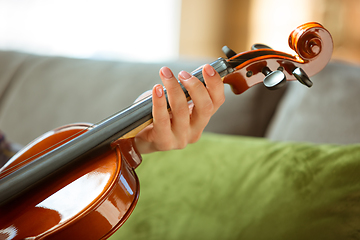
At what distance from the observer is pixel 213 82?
0.55 metres

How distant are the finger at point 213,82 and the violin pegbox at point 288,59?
0.03 m

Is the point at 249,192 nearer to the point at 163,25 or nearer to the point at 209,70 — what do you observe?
the point at 209,70

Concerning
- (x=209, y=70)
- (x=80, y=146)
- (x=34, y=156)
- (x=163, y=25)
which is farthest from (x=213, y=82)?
(x=163, y=25)

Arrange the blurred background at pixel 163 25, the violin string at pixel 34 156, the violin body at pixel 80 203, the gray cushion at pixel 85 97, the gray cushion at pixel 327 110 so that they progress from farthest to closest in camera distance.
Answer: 1. the blurred background at pixel 163 25
2. the gray cushion at pixel 85 97
3. the gray cushion at pixel 327 110
4. the violin string at pixel 34 156
5. the violin body at pixel 80 203

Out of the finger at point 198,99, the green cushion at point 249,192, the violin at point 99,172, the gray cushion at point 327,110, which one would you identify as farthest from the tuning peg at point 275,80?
the gray cushion at point 327,110

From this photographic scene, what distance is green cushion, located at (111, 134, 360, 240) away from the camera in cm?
61

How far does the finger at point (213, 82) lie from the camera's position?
54cm

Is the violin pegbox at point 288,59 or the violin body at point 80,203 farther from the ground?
the violin pegbox at point 288,59

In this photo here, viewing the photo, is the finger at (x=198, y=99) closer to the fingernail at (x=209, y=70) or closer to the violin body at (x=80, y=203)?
the fingernail at (x=209, y=70)

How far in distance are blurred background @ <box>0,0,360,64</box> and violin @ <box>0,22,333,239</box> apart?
191 centimetres

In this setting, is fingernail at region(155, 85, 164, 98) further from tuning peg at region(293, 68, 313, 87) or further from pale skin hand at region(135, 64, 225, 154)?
tuning peg at region(293, 68, 313, 87)

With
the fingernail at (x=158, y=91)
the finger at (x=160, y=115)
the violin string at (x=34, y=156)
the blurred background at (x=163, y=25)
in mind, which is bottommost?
the blurred background at (x=163, y=25)

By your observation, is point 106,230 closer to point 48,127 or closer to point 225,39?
point 48,127

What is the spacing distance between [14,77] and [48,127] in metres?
0.34
